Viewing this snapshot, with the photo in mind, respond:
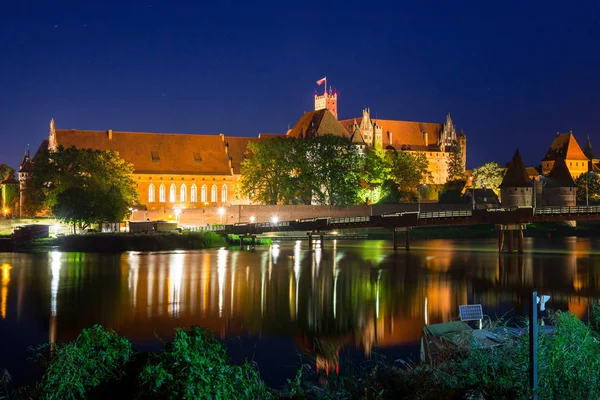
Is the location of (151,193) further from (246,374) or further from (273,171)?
(246,374)

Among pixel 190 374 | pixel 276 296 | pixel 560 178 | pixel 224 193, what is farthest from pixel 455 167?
pixel 190 374

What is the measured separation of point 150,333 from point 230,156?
81.9m

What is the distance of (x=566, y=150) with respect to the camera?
13075 centimetres

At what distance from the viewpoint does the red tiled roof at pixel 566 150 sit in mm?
130625

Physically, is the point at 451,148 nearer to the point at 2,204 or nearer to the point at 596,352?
the point at 2,204

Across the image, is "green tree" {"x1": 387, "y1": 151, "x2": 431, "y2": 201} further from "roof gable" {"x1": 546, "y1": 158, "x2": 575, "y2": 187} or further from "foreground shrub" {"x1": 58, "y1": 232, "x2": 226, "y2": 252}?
"foreground shrub" {"x1": 58, "y1": 232, "x2": 226, "y2": 252}

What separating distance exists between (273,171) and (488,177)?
48.2 m

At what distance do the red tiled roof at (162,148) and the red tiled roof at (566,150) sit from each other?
61.1 m

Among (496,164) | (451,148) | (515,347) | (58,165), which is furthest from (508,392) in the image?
(451,148)

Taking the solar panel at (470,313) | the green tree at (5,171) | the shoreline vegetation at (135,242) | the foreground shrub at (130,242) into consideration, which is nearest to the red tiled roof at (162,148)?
the green tree at (5,171)

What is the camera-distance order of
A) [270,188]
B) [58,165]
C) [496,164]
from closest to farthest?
[58,165], [270,188], [496,164]

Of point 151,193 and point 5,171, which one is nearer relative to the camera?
point 151,193

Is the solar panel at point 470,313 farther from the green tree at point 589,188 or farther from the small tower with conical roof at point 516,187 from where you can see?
the green tree at point 589,188

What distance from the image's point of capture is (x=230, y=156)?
336 ft
